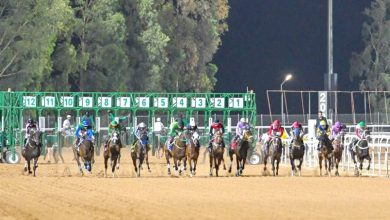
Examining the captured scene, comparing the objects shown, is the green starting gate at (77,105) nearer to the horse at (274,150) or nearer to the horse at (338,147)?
→ the horse at (274,150)

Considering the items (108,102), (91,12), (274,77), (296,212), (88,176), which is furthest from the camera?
(274,77)

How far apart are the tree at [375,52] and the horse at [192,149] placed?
189ft

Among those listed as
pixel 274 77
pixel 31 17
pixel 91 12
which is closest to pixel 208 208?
pixel 31 17

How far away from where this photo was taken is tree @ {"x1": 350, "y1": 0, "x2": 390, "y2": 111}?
97312 millimetres

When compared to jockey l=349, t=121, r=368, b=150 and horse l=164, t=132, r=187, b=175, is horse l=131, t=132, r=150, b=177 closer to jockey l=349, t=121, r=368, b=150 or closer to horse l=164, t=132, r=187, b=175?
horse l=164, t=132, r=187, b=175

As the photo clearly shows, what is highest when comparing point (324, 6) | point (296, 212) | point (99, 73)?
point (324, 6)

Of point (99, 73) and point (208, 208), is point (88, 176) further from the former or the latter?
point (99, 73)

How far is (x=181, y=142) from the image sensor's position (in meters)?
39.7

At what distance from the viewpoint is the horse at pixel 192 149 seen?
128ft

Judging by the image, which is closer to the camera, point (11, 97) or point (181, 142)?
point (181, 142)

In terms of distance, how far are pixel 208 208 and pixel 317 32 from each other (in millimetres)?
86733

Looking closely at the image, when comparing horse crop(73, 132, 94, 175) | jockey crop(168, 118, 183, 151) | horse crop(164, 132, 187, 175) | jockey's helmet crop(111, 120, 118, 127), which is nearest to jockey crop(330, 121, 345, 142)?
horse crop(164, 132, 187, 175)

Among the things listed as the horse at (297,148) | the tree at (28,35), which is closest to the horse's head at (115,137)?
the horse at (297,148)

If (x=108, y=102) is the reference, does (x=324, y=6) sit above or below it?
above
